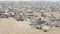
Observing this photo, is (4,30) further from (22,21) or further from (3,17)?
(3,17)

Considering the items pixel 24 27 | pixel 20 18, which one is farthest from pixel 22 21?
pixel 24 27

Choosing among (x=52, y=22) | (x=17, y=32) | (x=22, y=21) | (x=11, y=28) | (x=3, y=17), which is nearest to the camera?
(x=17, y=32)

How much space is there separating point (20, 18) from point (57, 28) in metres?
2.75

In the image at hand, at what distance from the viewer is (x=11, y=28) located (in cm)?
884

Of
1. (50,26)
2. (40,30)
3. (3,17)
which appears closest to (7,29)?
(40,30)

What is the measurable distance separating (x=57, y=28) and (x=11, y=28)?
2.14m

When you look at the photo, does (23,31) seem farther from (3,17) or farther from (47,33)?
(3,17)

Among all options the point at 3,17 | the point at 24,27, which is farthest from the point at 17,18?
the point at 24,27

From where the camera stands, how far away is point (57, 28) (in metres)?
9.05

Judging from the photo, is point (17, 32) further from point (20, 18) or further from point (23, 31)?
point (20, 18)

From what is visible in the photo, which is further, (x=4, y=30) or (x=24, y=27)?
(x=24, y=27)

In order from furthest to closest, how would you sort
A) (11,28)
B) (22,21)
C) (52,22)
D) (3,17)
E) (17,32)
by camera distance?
1. (3,17)
2. (22,21)
3. (52,22)
4. (11,28)
5. (17,32)

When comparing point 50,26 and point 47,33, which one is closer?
point 47,33

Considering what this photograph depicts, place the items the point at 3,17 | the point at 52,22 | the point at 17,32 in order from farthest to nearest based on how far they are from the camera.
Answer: the point at 3,17 < the point at 52,22 < the point at 17,32
